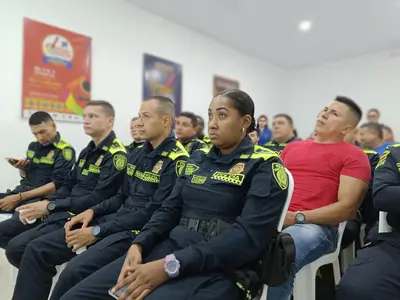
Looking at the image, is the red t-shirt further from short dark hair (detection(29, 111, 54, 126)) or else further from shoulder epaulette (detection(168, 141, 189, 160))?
short dark hair (detection(29, 111, 54, 126))

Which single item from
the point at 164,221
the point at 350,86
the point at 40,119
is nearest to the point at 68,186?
the point at 40,119

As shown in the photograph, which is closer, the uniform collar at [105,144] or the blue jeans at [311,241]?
the blue jeans at [311,241]

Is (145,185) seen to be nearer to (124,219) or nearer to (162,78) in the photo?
(124,219)

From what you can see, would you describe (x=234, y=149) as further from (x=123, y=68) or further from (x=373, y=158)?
(x=123, y=68)

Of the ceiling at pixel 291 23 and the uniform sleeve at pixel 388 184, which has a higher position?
the ceiling at pixel 291 23

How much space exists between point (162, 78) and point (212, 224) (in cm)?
386

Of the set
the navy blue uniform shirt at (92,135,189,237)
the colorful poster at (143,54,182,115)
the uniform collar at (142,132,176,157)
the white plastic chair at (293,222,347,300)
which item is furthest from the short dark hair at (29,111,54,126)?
the white plastic chair at (293,222,347,300)

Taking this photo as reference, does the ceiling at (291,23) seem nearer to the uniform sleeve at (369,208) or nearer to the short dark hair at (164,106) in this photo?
the short dark hair at (164,106)

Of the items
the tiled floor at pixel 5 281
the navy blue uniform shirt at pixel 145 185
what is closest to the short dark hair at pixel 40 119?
the tiled floor at pixel 5 281

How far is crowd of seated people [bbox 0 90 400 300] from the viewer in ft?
3.83

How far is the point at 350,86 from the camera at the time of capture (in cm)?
702

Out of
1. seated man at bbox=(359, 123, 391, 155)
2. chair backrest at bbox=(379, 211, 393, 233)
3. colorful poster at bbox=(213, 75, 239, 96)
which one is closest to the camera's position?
chair backrest at bbox=(379, 211, 393, 233)

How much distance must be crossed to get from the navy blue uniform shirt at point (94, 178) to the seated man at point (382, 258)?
4.46 feet

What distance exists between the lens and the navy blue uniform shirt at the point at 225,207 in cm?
115
